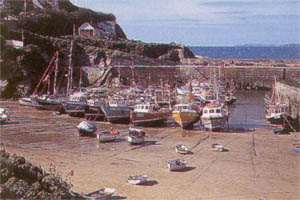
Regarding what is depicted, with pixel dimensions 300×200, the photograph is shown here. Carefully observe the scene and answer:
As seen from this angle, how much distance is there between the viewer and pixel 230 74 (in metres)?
64.0

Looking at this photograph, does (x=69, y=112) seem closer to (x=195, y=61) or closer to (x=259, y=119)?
(x=259, y=119)

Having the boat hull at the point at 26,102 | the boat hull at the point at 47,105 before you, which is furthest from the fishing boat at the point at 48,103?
the boat hull at the point at 26,102

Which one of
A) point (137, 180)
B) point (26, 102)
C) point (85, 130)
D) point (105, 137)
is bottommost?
point (137, 180)

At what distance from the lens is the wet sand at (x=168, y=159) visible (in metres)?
15.8

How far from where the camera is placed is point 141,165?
19375mm

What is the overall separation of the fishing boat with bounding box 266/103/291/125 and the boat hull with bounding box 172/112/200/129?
562cm

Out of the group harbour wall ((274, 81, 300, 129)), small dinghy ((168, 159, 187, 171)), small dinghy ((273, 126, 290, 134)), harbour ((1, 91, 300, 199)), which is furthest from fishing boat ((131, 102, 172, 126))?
small dinghy ((168, 159, 187, 171))

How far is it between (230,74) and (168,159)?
4529 centimetres

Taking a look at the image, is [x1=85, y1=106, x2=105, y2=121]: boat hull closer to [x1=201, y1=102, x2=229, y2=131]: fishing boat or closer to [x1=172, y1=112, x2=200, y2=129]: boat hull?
[x1=172, y1=112, x2=200, y2=129]: boat hull

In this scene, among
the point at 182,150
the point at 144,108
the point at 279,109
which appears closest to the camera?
the point at 182,150

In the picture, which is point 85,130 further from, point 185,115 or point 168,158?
point 185,115

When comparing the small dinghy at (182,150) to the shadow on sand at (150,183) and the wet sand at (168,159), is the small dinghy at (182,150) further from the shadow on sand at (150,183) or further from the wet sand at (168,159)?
the shadow on sand at (150,183)

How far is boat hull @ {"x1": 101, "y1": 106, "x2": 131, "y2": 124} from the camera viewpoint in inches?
1259

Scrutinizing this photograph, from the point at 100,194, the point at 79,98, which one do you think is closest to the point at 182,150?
the point at 100,194
